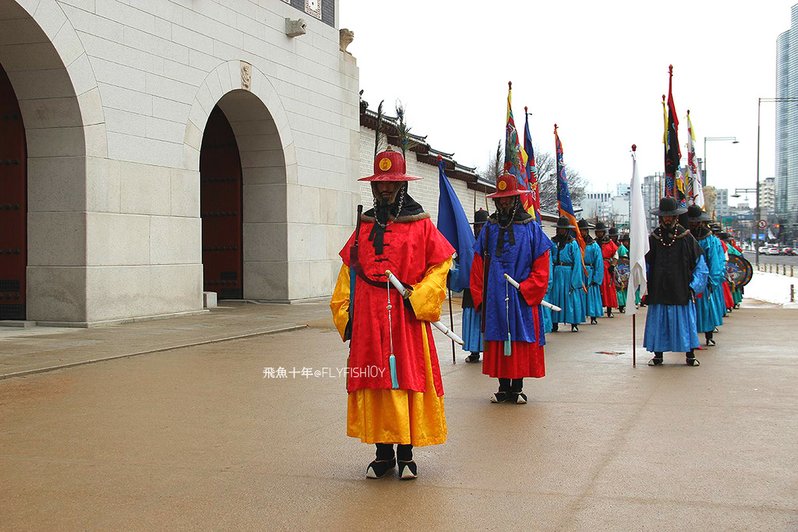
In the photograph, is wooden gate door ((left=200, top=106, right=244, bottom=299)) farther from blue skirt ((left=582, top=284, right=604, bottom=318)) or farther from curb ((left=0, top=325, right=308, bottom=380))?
blue skirt ((left=582, top=284, right=604, bottom=318))

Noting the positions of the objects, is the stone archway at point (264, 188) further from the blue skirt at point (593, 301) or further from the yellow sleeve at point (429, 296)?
the yellow sleeve at point (429, 296)

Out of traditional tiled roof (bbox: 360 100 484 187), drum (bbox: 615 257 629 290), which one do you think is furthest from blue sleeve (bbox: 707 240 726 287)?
traditional tiled roof (bbox: 360 100 484 187)

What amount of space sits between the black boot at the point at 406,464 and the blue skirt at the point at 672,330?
A: 231 inches

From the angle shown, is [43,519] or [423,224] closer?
[43,519]

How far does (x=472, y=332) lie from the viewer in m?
10.9

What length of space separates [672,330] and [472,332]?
236 cm

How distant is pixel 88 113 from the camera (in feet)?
43.6

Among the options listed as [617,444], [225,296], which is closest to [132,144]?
[225,296]

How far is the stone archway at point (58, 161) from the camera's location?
1302 cm

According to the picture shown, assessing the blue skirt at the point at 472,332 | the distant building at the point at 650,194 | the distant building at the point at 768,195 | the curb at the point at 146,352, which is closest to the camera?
the curb at the point at 146,352

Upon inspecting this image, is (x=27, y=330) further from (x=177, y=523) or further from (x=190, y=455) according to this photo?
(x=177, y=523)

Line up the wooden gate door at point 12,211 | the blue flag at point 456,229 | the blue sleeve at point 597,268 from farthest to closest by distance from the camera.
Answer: the blue sleeve at point 597,268 < the wooden gate door at point 12,211 < the blue flag at point 456,229

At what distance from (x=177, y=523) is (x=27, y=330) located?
9.62m

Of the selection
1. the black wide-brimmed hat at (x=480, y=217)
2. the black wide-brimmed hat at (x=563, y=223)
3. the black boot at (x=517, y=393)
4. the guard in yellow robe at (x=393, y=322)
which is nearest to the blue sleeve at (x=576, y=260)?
the black wide-brimmed hat at (x=563, y=223)
